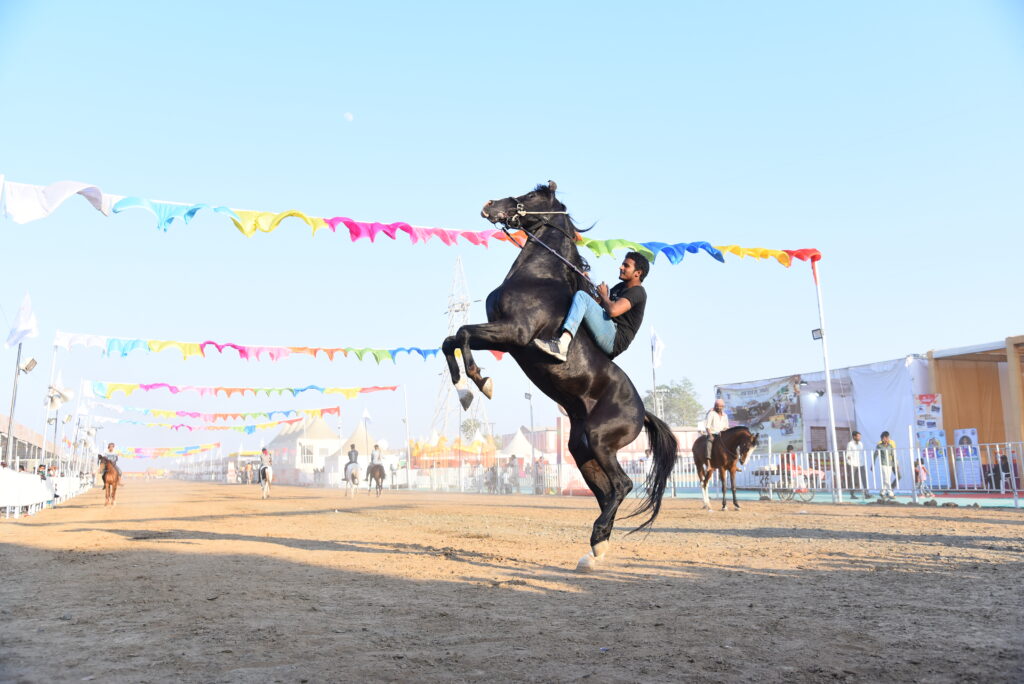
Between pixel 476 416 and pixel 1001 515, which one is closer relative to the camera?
pixel 1001 515

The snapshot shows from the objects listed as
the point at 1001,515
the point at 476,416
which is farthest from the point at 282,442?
the point at 1001,515

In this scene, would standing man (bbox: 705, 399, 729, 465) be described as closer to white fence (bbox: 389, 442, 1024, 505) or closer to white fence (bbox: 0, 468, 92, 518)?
white fence (bbox: 389, 442, 1024, 505)

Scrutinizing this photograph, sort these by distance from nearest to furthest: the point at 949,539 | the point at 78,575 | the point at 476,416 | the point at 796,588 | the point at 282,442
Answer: the point at 796,588 → the point at 78,575 → the point at 949,539 → the point at 476,416 → the point at 282,442

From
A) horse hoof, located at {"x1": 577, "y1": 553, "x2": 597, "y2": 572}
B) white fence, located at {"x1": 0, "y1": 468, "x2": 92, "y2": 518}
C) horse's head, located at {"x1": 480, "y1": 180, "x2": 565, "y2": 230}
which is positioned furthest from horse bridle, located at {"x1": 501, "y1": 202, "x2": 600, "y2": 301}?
white fence, located at {"x1": 0, "y1": 468, "x2": 92, "y2": 518}

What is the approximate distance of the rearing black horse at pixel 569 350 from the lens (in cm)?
541

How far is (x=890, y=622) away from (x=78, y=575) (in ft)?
19.9

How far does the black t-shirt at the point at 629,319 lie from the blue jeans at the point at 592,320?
14 centimetres

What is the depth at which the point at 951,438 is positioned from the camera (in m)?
21.8

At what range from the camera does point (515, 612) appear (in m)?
3.99

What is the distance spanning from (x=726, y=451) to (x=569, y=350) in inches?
425

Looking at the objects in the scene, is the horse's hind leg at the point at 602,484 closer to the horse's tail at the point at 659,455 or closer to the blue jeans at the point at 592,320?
the horse's tail at the point at 659,455

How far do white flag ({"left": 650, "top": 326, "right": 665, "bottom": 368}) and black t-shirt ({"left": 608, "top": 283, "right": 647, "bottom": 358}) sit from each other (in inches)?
753

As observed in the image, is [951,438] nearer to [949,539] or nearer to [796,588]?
[949,539]

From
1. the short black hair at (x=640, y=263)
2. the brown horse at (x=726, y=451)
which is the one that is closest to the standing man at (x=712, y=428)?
the brown horse at (x=726, y=451)
